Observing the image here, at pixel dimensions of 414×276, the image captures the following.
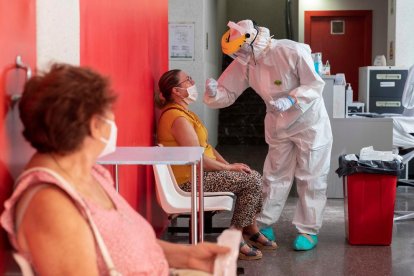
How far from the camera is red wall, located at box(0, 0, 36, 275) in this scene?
1.78 m

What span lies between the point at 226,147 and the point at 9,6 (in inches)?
385

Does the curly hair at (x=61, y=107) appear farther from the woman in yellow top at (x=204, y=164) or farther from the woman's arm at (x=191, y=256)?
the woman in yellow top at (x=204, y=164)

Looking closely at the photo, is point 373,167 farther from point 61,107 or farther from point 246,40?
point 61,107

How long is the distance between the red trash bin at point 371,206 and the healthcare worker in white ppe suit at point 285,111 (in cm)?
20

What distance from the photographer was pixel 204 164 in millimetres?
4312

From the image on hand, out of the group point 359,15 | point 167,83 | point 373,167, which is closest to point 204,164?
point 167,83

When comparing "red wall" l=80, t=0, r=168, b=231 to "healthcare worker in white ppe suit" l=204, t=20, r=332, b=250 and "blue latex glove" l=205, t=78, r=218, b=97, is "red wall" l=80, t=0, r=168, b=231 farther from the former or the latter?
"healthcare worker in white ppe suit" l=204, t=20, r=332, b=250

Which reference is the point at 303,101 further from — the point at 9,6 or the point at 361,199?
the point at 9,6

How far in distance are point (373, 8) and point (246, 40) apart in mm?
8668

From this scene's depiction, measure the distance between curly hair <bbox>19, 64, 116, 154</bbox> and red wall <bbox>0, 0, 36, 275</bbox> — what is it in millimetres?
157

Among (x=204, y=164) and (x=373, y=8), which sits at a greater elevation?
(x=373, y=8)

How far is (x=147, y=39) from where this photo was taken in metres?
4.25

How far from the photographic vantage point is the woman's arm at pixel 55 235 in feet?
5.12

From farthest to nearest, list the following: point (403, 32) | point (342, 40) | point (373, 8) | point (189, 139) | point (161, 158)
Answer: point (342, 40), point (373, 8), point (403, 32), point (189, 139), point (161, 158)
